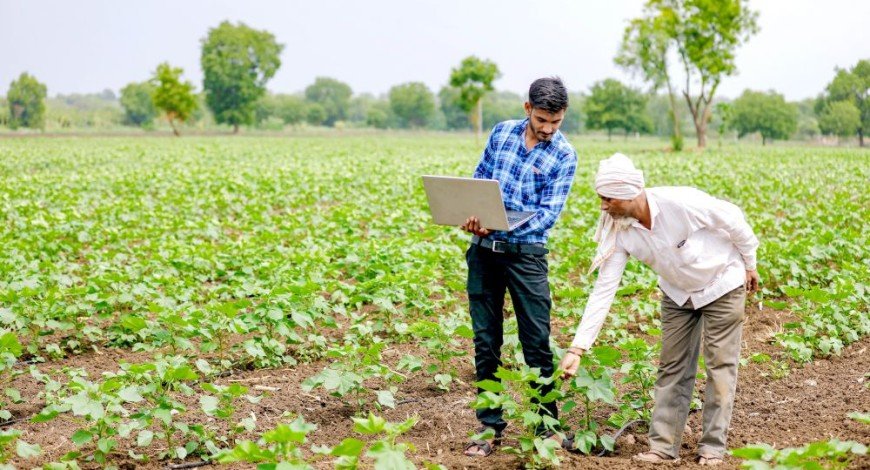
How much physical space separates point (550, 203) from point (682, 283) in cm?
68

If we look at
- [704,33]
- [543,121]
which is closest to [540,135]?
[543,121]

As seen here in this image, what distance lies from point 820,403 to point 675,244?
176cm

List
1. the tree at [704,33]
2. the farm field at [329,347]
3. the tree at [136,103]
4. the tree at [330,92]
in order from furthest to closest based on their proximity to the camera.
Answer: the tree at [330,92] → the tree at [136,103] → the tree at [704,33] → the farm field at [329,347]

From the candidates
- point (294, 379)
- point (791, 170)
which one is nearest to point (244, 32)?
point (791, 170)

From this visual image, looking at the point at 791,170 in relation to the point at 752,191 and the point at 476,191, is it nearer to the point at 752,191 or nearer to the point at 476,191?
the point at 752,191

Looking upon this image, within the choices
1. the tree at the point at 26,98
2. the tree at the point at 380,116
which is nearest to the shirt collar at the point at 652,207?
the tree at the point at 26,98

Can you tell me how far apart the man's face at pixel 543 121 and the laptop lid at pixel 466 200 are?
37 centimetres

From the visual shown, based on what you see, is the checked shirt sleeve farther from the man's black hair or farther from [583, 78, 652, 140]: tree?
[583, 78, 652, 140]: tree

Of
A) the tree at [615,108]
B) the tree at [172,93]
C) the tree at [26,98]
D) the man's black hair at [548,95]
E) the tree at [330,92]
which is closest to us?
the man's black hair at [548,95]

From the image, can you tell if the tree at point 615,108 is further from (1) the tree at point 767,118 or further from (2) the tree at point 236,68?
(2) the tree at point 236,68

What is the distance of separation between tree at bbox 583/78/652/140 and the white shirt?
84512 mm

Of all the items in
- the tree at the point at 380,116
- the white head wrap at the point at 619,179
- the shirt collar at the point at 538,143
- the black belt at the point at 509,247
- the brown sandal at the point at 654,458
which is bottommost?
the brown sandal at the point at 654,458

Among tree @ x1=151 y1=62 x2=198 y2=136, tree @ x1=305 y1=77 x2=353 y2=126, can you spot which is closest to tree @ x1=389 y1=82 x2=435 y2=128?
tree @ x1=305 y1=77 x2=353 y2=126

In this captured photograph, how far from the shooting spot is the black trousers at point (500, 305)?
3867 millimetres
